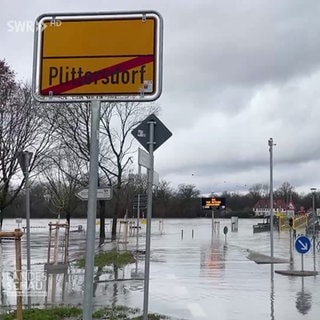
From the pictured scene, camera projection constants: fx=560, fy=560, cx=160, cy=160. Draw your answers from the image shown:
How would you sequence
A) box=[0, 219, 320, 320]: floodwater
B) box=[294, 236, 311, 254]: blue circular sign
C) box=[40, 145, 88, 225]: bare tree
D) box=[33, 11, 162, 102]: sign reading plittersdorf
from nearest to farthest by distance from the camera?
box=[33, 11, 162, 102]: sign reading plittersdorf → box=[0, 219, 320, 320]: floodwater → box=[294, 236, 311, 254]: blue circular sign → box=[40, 145, 88, 225]: bare tree

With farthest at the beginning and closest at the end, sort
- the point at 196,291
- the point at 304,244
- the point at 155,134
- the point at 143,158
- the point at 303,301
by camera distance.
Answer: the point at 304,244, the point at 196,291, the point at 303,301, the point at 155,134, the point at 143,158

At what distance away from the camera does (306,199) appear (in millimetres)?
132000

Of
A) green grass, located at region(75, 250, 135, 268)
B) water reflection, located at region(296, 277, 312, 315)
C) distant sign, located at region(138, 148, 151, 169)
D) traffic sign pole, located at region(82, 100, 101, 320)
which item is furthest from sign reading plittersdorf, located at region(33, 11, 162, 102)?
green grass, located at region(75, 250, 135, 268)

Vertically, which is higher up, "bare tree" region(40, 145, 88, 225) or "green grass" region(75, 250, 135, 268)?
"bare tree" region(40, 145, 88, 225)

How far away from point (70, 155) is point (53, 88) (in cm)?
3778

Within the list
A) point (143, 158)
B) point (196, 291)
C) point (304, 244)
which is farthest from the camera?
point (304, 244)

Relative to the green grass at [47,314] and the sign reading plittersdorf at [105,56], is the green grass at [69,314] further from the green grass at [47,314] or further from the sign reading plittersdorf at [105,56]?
the sign reading plittersdorf at [105,56]

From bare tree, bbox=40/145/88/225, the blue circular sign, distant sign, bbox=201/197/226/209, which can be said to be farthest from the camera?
distant sign, bbox=201/197/226/209

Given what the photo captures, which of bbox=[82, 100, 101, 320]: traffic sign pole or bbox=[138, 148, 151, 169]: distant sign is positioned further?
bbox=[138, 148, 151, 169]: distant sign

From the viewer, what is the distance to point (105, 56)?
3.68 meters

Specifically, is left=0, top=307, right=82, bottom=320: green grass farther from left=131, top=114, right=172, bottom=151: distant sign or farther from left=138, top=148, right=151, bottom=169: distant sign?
left=131, top=114, right=172, bottom=151: distant sign

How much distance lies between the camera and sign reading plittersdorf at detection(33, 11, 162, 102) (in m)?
3.67

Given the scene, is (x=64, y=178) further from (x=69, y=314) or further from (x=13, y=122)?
(x=69, y=314)

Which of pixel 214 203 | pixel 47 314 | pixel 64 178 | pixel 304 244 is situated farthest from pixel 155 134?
pixel 214 203
